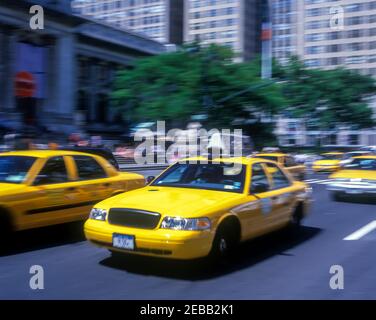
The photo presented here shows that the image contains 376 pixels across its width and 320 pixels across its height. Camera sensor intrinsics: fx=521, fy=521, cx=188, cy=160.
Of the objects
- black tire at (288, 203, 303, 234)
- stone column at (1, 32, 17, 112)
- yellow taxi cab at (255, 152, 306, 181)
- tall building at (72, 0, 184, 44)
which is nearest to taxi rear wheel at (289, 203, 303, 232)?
black tire at (288, 203, 303, 234)

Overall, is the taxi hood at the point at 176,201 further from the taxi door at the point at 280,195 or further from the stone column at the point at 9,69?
the stone column at the point at 9,69

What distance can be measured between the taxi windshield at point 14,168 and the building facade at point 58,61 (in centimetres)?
2945

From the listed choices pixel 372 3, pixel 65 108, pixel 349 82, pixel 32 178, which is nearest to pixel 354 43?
pixel 372 3

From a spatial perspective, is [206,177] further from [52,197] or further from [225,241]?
[52,197]

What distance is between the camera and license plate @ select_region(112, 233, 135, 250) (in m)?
6.09

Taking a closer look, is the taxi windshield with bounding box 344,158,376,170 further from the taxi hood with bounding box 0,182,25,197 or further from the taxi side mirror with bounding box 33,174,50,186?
the taxi hood with bounding box 0,182,25,197

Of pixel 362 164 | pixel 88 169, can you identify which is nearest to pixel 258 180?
pixel 88 169

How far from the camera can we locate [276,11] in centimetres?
10406

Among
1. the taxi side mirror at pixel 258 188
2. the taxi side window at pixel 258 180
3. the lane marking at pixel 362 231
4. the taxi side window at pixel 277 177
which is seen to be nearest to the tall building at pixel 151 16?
the lane marking at pixel 362 231

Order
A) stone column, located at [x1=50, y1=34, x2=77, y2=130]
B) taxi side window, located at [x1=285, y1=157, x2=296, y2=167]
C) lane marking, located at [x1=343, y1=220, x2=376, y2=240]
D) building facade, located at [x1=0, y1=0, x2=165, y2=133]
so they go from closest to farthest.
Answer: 1. lane marking, located at [x1=343, y1=220, x2=376, y2=240]
2. taxi side window, located at [x1=285, y1=157, x2=296, y2=167]
3. building facade, located at [x1=0, y1=0, x2=165, y2=133]
4. stone column, located at [x1=50, y1=34, x2=77, y2=130]

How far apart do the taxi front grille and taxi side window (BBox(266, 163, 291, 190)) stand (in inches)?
103

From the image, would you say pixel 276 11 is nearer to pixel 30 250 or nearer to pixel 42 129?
pixel 42 129

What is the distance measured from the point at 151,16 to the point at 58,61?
7139 cm

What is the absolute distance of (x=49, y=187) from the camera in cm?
774
